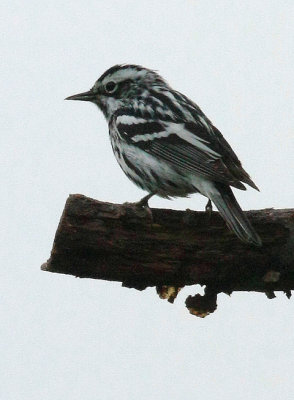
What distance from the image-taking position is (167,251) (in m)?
5.91

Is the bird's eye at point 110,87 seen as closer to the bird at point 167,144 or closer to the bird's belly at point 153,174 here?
the bird at point 167,144

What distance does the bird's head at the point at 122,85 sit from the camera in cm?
843

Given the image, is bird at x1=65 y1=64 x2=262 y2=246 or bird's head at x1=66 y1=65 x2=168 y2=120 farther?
bird's head at x1=66 y1=65 x2=168 y2=120

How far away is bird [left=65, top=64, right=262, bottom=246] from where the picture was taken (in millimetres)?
6531

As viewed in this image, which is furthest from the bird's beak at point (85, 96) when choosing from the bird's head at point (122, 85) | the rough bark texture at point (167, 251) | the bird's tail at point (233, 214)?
the rough bark texture at point (167, 251)

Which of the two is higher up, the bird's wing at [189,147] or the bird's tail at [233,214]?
the bird's wing at [189,147]

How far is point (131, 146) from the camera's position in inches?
295

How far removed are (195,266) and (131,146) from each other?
6.48 feet

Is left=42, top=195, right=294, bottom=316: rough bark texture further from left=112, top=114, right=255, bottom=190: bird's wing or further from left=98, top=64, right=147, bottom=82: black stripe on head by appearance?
left=98, top=64, right=147, bottom=82: black stripe on head

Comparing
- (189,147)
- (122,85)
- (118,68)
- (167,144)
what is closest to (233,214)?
(189,147)

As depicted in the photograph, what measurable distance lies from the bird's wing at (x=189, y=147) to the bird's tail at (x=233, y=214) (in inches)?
5.9

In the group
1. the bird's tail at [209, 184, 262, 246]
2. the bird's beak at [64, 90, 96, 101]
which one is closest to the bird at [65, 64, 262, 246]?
the bird's tail at [209, 184, 262, 246]

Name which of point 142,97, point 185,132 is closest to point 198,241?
point 185,132

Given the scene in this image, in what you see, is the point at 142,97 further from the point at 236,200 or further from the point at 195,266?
the point at 195,266
